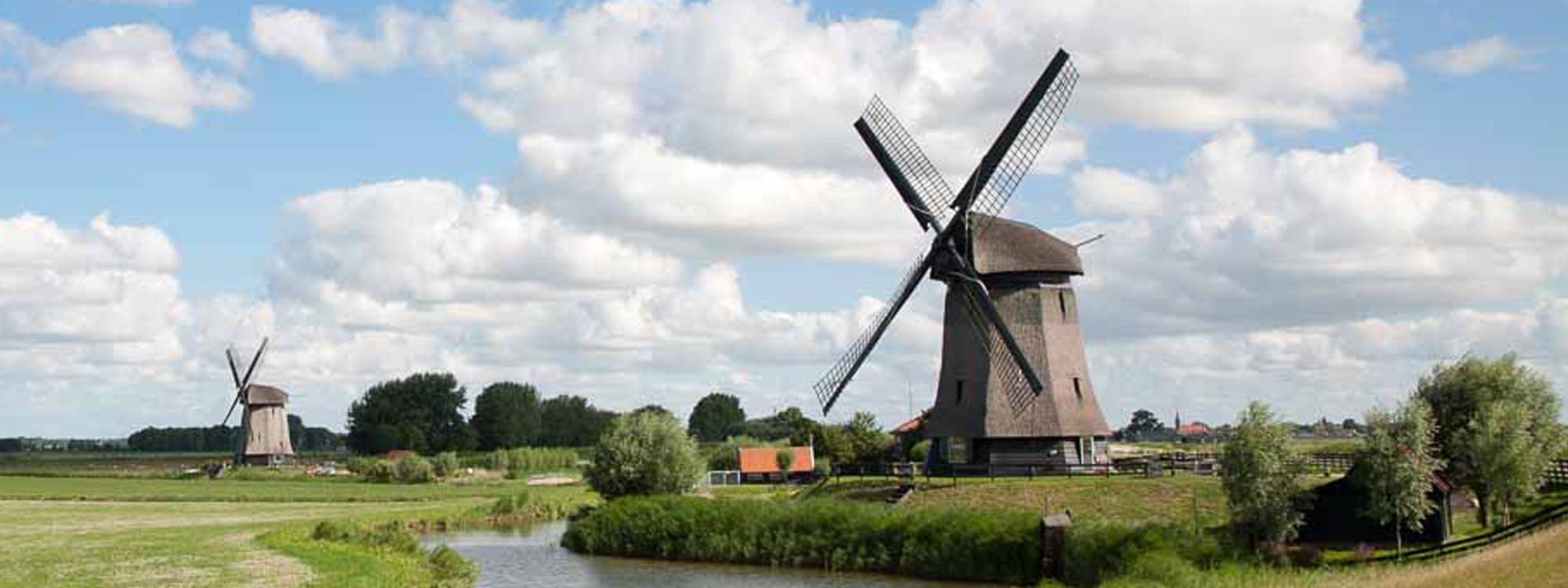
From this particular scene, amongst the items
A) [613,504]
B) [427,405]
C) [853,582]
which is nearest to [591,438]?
[427,405]

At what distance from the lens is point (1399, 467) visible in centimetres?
3662

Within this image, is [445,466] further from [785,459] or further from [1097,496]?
[1097,496]

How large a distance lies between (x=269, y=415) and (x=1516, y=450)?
108003 mm

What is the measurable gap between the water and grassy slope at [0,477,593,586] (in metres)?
2.99

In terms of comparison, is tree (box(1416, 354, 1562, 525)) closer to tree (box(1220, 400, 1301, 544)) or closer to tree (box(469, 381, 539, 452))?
tree (box(1220, 400, 1301, 544))

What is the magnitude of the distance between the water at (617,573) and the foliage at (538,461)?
59421 mm

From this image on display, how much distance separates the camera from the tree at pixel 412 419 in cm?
15275

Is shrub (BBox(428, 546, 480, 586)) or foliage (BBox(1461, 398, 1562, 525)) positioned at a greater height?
foliage (BBox(1461, 398, 1562, 525))

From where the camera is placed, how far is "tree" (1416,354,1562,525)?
40125 millimetres

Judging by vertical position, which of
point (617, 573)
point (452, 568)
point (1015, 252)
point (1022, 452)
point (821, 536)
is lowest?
point (617, 573)

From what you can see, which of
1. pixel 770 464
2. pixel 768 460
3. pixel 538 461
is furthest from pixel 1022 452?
pixel 538 461

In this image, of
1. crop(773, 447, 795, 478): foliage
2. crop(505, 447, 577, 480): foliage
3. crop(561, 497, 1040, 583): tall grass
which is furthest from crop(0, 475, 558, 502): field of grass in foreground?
crop(561, 497, 1040, 583): tall grass

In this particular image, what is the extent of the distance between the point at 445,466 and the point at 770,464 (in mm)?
28975

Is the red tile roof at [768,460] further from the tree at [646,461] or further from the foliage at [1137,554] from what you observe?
the foliage at [1137,554]
